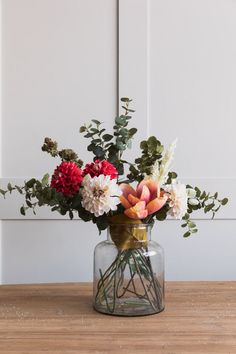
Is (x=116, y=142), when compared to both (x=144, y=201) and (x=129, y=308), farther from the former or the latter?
(x=129, y=308)

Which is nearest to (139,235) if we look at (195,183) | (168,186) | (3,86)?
(168,186)

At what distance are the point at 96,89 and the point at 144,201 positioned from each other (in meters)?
0.59

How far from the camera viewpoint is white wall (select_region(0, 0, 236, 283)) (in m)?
1.50

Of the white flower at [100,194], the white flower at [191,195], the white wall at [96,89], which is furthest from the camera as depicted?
the white wall at [96,89]

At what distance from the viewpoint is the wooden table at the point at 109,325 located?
2.89 ft

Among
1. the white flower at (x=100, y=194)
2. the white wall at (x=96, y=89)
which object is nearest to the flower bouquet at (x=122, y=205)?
the white flower at (x=100, y=194)

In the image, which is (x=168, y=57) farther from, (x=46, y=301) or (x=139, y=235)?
(x=46, y=301)

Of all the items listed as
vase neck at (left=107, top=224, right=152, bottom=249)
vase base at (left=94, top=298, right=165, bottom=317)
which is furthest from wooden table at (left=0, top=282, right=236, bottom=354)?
vase neck at (left=107, top=224, right=152, bottom=249)

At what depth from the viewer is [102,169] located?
102 cm

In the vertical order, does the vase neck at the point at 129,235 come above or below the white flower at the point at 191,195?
below

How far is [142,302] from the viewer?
1086 millimetres

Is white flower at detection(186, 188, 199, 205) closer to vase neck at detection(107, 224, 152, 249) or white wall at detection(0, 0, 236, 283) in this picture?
vase neck at detection(107, 224, 152, 249)

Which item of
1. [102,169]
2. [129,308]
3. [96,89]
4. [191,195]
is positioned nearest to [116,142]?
[102,169]

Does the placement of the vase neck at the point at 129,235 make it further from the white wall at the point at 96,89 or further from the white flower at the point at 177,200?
the white wall at the point at 96,89
